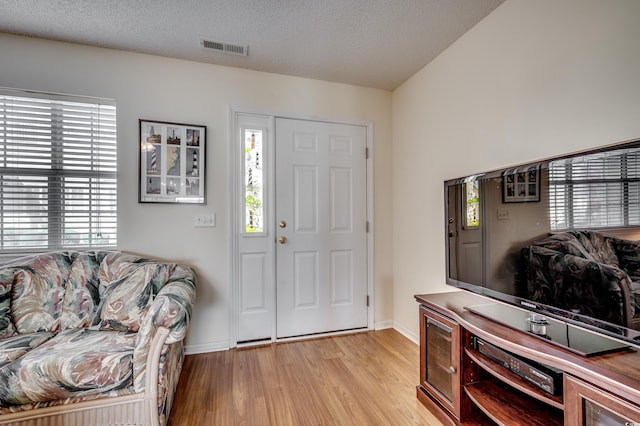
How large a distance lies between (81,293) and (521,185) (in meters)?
2.66

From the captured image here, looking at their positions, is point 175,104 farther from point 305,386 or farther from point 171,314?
point 305,386

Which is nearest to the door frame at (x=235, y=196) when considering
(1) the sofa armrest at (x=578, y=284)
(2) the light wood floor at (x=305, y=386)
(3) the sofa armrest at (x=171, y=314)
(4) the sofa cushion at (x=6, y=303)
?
(2) the light wood floor at (x=305, y=386)

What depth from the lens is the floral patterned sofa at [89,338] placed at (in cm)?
137

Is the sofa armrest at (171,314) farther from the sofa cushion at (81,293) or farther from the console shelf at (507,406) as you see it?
the console shelf at (507,406)

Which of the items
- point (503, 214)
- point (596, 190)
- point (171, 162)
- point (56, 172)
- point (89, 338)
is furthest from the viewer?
point (171, 162)

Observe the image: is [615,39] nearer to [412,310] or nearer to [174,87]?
[412,310]

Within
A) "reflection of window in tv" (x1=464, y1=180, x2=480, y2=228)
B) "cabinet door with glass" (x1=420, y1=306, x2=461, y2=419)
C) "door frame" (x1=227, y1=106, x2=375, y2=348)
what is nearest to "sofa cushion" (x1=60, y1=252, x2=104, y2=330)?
"door frame" (x1=227, y1=106, x2=375, y2=348)

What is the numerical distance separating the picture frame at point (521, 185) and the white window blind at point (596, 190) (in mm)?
62

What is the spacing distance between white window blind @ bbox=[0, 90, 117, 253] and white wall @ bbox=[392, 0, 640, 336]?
8.47 feet

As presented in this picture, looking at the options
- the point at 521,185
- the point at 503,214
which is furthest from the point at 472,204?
the point at 521,185

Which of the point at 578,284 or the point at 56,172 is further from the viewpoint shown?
the point at 56,172

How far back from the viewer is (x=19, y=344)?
150 centimetres

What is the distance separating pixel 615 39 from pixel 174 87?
281 cm

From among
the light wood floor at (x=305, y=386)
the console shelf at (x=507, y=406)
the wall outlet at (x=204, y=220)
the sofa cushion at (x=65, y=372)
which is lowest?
the light wood floor at (x=305, y=386)
